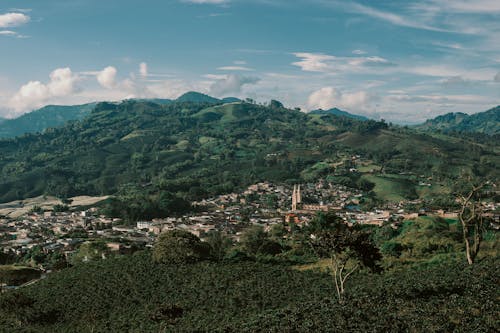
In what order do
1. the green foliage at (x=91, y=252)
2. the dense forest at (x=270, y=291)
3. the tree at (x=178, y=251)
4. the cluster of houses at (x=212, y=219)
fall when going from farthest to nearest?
the cluster of houses at (x=212, y=219), the green foliage at (x=91, y=252), the tree at (x=178, y=251), the dense forest at (x=270, y=291)

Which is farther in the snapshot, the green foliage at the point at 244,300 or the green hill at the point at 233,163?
the green hill at the point at 233,163

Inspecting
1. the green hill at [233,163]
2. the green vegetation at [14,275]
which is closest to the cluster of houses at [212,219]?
the green hill at [233,163]

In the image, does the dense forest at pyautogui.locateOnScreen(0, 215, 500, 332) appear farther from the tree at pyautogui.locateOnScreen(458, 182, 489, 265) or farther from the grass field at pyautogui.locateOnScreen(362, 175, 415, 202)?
the grass field at pyautogui.locateOnScreen(362, 175, 415, 202)

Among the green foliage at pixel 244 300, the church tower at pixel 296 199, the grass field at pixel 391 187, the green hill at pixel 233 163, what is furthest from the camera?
the green hill at pixel 233 163

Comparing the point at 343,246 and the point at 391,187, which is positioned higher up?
the point at 343,246

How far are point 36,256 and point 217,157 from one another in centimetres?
12042

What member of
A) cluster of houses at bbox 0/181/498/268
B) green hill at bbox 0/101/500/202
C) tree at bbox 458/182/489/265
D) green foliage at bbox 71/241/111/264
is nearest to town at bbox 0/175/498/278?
cluster of houses at bbox 0/181/498/268

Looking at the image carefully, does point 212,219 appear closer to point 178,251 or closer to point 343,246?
point 178,251

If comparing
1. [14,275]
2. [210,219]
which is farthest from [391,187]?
[14,275]

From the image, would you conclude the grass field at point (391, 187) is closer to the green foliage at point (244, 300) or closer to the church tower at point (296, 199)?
the church tower at point (296, 199)

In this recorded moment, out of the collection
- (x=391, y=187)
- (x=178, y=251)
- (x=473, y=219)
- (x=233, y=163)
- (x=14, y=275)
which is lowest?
(x=391, y=187)

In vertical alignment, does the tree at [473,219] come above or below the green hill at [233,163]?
above

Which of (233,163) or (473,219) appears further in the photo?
(233,163)

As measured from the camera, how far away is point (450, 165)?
134m
